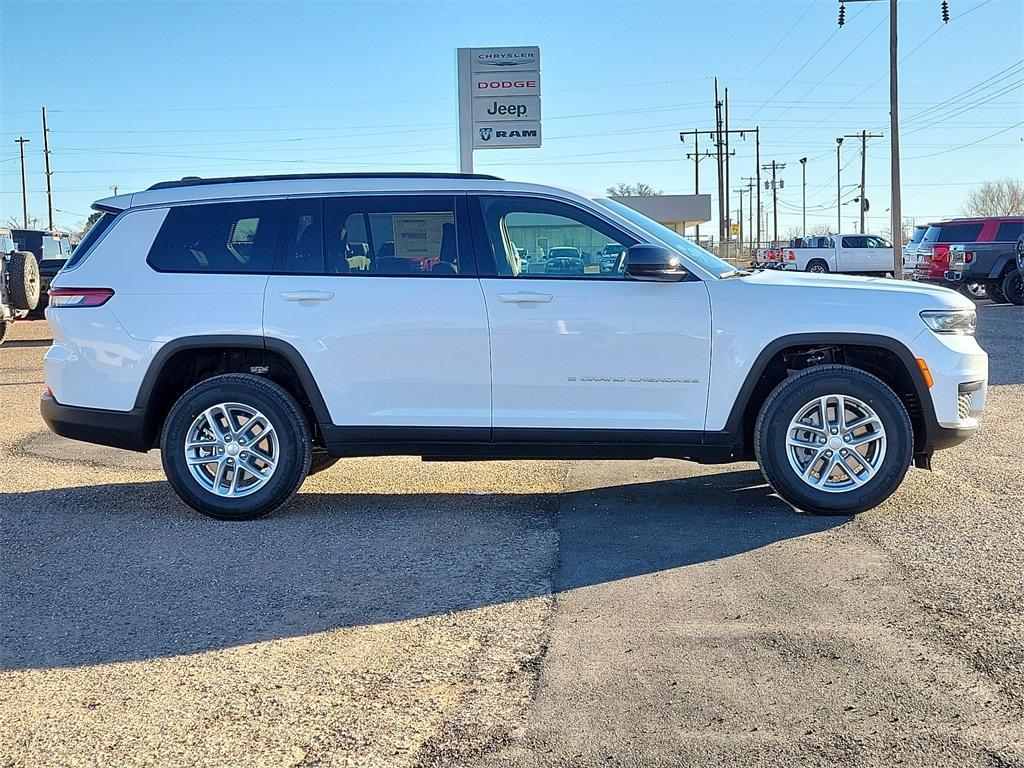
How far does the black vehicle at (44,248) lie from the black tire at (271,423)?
636 inches

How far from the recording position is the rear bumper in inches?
237

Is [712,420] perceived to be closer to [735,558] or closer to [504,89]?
[735,558]

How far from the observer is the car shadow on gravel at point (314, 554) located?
427cm

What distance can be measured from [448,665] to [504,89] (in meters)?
17.3

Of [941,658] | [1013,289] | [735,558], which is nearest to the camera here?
[941,658]

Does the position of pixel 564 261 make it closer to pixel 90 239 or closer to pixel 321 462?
pixel 321 462

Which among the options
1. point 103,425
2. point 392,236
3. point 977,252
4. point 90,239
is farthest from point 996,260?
point 103,425

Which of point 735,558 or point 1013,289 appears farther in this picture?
point 1013,289

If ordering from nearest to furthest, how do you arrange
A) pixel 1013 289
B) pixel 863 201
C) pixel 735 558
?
pixel 735 558, pixel 1013 289, pixel 863 201

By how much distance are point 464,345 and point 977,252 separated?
65.8ft

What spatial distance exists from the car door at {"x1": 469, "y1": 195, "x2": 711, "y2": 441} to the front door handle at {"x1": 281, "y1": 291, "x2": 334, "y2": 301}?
90 centimetres

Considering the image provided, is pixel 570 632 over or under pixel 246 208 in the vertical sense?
under

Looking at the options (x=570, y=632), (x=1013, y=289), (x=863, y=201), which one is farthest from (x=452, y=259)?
(x=863, y=201)

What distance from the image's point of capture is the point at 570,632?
4.09 metres
